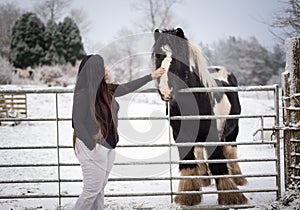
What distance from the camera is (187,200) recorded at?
434 cm

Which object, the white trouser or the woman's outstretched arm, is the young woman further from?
the woman's outstretched arm

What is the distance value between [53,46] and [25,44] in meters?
2.08

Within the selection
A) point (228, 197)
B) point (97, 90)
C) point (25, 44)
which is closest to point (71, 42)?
point (25, 44)

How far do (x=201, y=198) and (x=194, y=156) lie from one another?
1.93 ft

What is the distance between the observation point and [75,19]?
28.3 metres

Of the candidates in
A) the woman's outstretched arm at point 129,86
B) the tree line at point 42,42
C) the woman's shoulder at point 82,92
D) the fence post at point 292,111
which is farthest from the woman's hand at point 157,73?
the tree line at point 42,42

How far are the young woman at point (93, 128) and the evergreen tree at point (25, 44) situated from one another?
85.0 ft

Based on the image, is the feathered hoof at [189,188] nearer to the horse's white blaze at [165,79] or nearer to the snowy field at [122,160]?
the snowy field at [122,160]

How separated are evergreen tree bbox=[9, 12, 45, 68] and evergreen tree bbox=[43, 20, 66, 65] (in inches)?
22.6

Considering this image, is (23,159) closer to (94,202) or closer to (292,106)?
(94,202)

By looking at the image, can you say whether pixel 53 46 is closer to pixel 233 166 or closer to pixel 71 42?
pixel 71 42

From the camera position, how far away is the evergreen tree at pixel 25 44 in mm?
27203

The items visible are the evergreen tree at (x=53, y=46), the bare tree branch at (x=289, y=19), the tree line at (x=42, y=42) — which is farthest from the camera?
the evergreen tree at (x=53, y=46)

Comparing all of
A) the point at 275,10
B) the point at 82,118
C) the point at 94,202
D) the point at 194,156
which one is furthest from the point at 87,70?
the point at 275,10
